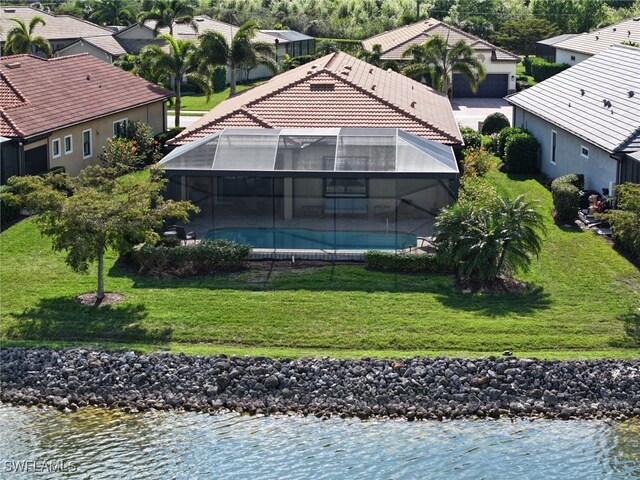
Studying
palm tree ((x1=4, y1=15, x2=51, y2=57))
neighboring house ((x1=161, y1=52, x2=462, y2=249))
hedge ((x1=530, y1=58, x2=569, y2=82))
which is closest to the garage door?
hedge ((x1=530, y1=58, x2=569, y2=82))

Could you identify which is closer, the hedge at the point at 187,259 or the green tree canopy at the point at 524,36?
the hedge at the point at 187,259

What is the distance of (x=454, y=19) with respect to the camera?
94125mm

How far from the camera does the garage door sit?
2518 inches

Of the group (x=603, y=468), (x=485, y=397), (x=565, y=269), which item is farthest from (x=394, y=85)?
(x=603, y=468)

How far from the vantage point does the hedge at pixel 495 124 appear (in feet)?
157

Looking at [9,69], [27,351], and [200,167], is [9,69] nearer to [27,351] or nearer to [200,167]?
[200,167]

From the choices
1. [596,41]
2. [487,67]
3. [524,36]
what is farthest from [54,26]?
[596,41]

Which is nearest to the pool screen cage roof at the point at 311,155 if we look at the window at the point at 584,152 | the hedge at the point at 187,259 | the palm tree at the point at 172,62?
the hedge at the point at 187,259

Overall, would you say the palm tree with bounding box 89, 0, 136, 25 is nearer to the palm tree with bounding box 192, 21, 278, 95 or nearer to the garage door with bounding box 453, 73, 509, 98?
the garage door with bounding box 453, 73, 509, 98

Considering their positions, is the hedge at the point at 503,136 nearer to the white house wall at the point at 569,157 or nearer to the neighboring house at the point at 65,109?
the white house wall at the point at 569,157

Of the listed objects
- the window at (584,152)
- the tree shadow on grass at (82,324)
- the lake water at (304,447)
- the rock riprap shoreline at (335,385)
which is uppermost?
the window at (584,152)

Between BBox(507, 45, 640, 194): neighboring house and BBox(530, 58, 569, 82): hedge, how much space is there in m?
23.5

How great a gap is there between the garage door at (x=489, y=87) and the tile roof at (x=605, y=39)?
4.55 meters
